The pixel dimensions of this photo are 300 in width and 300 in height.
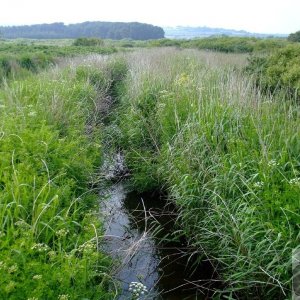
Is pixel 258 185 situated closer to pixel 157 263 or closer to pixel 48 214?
pixel 157 263

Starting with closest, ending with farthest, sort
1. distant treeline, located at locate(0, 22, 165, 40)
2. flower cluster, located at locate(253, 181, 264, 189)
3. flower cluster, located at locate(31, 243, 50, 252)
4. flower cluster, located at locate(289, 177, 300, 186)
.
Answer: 1. flower cluster, located at locate(31, 243, 50, 252)
2. flower cluster, located at locate(289, 177, 300, 186)
3. flower cluster, located at locate(253, 181, 264, 189)
4. distant treeline, located at locate(0, 22, 165, 40)

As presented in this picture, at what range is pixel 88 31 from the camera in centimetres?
7438

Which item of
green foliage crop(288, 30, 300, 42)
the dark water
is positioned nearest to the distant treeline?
green foliage crop(288, 30, 300, 42)

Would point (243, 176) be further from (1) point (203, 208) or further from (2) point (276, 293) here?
(2) point (276, 293)

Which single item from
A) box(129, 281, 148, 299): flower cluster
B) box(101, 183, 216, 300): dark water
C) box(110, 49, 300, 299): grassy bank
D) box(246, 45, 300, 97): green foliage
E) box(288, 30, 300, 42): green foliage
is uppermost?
box(288, 30, 300, 42): green foliage

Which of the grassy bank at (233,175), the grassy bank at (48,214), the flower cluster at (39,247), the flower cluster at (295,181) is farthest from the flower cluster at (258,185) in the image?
the flower cluster at (39,247)

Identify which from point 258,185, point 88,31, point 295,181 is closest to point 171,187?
point 258,185

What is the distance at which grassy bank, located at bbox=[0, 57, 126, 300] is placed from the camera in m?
2.47

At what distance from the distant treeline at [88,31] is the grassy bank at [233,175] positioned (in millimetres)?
65278

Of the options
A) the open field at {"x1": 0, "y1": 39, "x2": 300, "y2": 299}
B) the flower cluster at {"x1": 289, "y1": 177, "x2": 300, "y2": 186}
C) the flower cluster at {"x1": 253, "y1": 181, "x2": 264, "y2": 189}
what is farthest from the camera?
the flower cluster at {"x1": 253, "y1": 181, "x2": 264, "y2": 189}

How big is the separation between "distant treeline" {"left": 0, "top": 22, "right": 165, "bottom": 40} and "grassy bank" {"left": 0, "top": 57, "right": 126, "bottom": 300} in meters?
66.5

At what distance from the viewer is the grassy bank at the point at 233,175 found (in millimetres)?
3092

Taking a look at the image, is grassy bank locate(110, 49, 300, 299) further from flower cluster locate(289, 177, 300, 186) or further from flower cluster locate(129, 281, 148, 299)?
flower cluster locate(129, 281, 148, 299)

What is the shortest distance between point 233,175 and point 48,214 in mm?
1896
